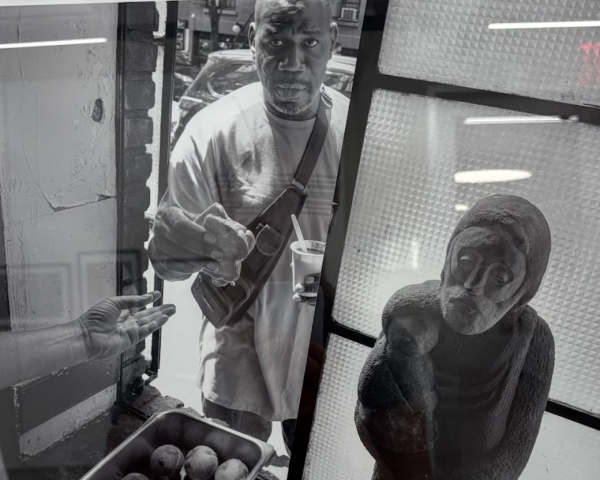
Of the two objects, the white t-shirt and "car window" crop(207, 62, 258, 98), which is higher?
"car window" crop(207, 62, 258, 98)

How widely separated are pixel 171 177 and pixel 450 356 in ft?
3.01

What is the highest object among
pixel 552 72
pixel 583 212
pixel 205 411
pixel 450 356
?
pixel 552 72

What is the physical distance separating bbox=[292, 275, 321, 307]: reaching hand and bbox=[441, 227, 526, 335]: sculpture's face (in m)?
0.34

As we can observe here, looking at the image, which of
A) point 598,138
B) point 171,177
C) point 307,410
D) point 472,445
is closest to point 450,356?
point 472,445

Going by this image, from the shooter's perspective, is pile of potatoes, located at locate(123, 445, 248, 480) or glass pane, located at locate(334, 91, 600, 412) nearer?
glass pane, located at locate(334, 91, 600, 412)

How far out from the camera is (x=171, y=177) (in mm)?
1415

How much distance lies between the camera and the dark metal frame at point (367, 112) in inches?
43.6

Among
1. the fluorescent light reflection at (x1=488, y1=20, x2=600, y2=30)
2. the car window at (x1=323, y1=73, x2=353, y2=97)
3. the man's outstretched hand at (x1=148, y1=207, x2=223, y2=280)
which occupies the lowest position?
the man's outstretched hand at (x1=148, y1=207, x2=223, y2=280)

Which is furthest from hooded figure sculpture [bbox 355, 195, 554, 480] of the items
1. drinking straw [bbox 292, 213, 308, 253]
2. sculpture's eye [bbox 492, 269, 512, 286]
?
drinking straw [bbox 292, 213, 308, 253]

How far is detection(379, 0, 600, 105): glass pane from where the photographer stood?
3.44 ft

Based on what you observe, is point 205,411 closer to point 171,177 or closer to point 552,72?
point 171,177

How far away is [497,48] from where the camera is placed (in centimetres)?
110

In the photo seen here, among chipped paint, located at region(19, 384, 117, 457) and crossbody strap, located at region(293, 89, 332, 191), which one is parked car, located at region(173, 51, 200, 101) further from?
chipped paint, located at region(19, 384, 117, 457)

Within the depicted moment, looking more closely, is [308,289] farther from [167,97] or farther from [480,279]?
[167,97]
